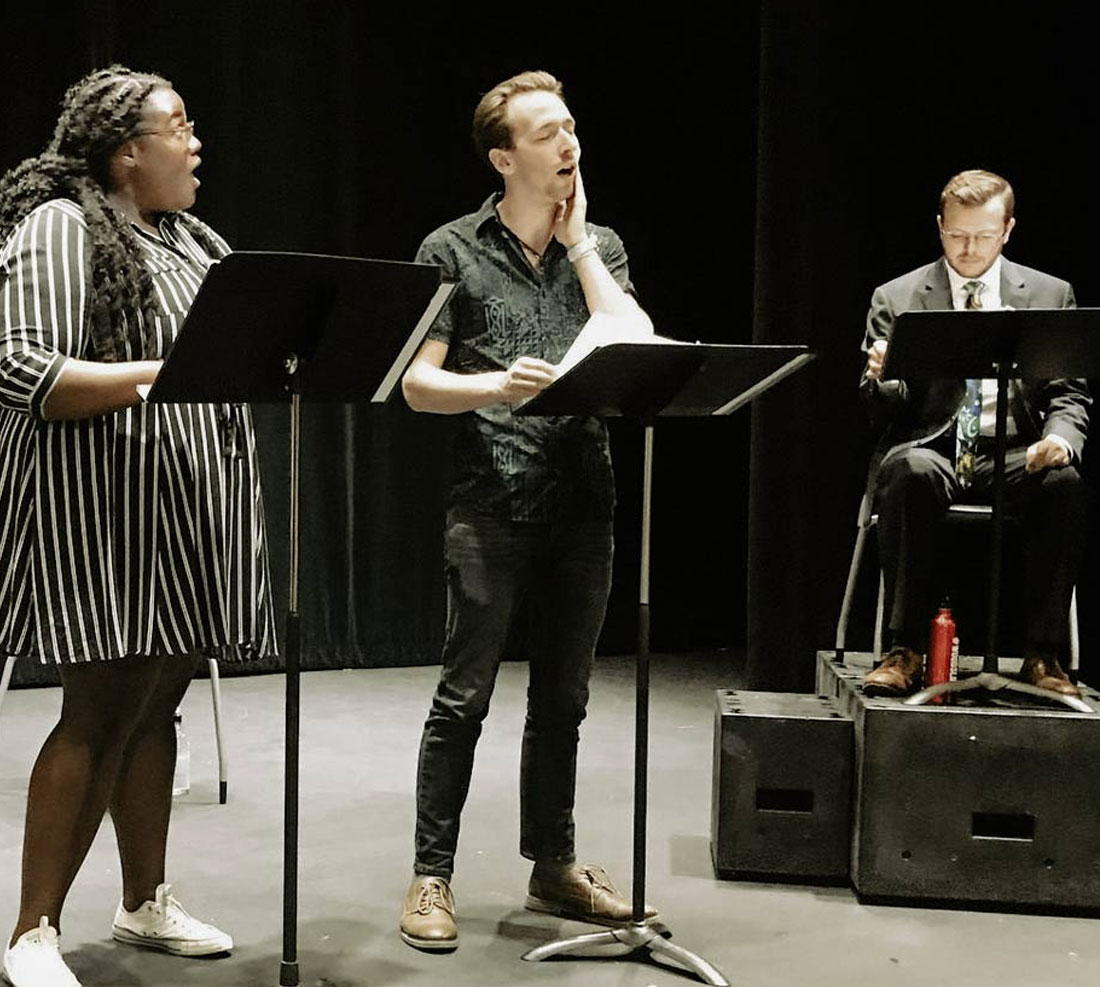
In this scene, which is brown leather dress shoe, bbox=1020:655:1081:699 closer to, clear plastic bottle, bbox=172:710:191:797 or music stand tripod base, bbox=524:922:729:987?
music stand tripod base, bbox=524:922:729:987

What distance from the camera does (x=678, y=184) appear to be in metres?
6.22

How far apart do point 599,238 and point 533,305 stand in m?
0.20

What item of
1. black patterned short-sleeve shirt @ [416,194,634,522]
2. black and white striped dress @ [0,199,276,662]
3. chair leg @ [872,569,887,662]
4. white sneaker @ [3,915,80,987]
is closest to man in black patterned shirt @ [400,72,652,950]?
black patterned short-sleeve shirt @ [416,194,634,522]

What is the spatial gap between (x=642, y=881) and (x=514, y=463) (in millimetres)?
807

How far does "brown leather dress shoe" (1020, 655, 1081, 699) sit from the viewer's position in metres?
3.49

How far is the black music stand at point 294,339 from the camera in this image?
2203mm

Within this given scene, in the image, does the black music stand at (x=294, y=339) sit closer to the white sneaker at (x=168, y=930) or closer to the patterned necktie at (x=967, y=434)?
the white sneaker at (x=168, y=930)

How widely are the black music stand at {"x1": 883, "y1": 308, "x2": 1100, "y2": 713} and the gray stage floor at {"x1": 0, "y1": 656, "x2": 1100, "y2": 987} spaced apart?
1.85 feet

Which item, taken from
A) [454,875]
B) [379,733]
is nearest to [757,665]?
[379,733]

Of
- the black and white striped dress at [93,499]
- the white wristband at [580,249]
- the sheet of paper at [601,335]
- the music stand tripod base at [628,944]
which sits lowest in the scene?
Answer: the music stand tripod base at [628,944]

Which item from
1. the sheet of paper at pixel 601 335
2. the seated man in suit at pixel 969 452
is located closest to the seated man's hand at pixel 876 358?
the seated man in suit at pixel 969 452

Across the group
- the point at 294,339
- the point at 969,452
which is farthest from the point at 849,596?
the point at 294,339

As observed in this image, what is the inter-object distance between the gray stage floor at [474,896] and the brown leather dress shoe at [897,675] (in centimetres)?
46

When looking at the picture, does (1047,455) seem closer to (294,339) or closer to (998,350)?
(998,350)
